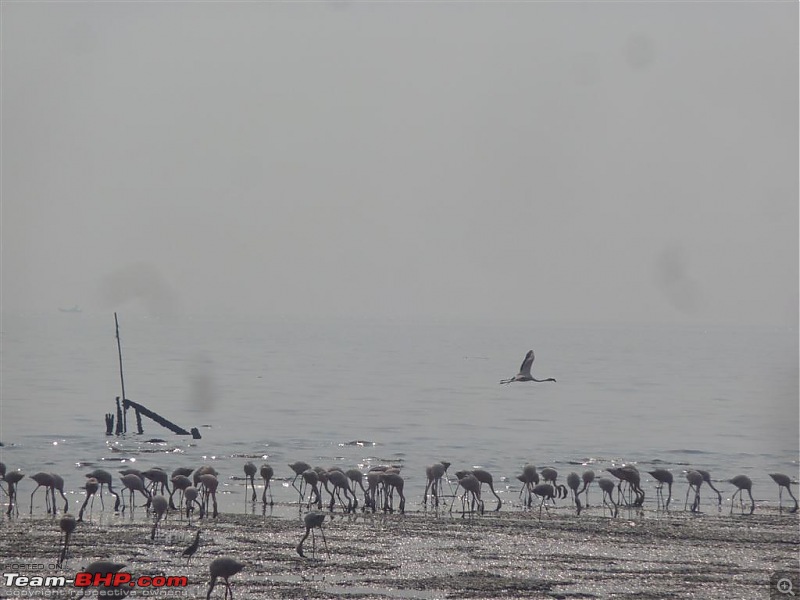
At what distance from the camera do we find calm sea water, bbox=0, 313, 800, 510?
31.2 meters

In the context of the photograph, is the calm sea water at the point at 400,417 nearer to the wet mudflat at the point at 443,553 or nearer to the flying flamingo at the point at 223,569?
the wet mudflat at the point at 443,553

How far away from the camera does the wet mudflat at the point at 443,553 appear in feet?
47.1

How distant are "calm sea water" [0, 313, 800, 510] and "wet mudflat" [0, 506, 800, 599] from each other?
420cm

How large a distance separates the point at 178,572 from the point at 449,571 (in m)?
3.69

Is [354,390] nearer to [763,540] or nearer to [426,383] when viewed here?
[426,383]

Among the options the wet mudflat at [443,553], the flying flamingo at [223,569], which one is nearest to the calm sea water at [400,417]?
the wet mudflat at [443,553]

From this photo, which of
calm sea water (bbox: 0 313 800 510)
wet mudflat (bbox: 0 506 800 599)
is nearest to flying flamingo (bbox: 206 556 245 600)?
wet mudflat (bbox: 0 506 800 599)

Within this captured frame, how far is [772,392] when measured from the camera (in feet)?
230

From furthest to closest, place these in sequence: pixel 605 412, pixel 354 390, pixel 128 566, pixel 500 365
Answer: pixel 500 365 < pixel 354 390 < pixel 605 412 < pixel 128 566

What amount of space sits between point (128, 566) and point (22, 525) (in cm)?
444

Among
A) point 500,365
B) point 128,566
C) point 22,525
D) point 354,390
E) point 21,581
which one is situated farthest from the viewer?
point 500,365

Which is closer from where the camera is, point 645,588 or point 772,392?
point 645,588

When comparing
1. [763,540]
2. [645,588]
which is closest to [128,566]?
[645,588]

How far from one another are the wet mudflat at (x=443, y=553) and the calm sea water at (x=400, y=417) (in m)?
4.20
